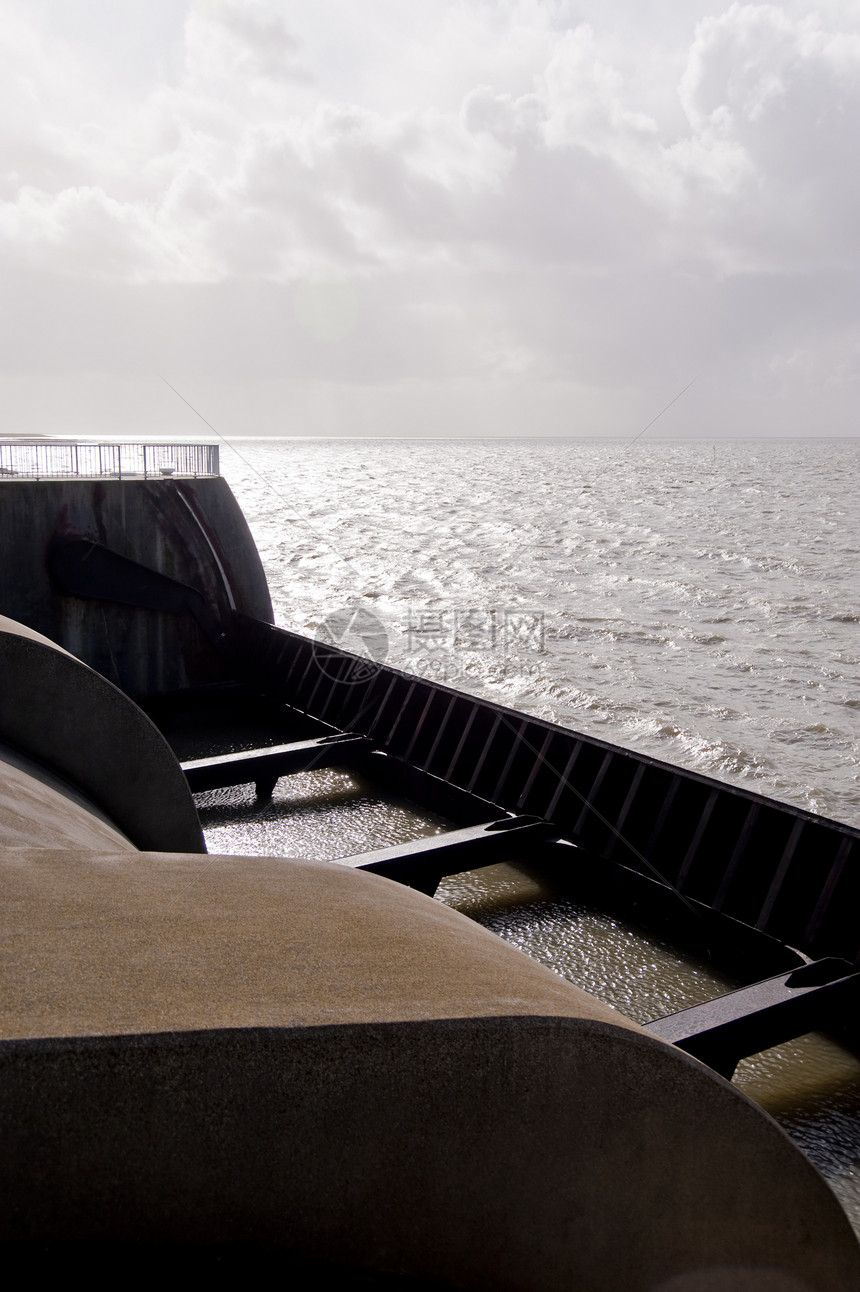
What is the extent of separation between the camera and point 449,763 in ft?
43.4

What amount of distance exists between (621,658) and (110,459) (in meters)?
13.4

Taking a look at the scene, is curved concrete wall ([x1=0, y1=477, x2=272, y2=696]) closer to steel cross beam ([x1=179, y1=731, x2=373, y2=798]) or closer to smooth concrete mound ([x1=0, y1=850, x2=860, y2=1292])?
steel cross beam ([x1=179, y1=731, x2=373, y2=798])

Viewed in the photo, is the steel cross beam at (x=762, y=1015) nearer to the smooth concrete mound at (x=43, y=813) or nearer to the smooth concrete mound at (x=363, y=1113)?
the smooth concrete mound at (x=363, y=1113)

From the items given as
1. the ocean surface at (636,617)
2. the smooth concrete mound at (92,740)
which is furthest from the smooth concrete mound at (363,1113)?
the ocean surface at (636,617)

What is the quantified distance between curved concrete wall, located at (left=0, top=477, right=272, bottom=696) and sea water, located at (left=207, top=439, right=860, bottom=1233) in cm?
464

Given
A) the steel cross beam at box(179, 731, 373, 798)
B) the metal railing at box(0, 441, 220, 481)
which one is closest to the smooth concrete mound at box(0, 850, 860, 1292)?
the steel cross beam at box(179, 731, 373, 798)

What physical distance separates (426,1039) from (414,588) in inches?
1397

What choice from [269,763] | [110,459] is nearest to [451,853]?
[269,763]

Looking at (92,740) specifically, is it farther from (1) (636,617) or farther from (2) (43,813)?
(1) (636,617)

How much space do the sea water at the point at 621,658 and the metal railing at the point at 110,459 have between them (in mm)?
8065

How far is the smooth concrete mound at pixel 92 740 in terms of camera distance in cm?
840

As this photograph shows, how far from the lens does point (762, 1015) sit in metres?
7.01

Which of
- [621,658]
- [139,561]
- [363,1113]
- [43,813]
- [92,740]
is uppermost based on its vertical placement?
[363,1113]

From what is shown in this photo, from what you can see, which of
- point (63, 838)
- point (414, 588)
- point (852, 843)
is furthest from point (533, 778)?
point (414, 588)
